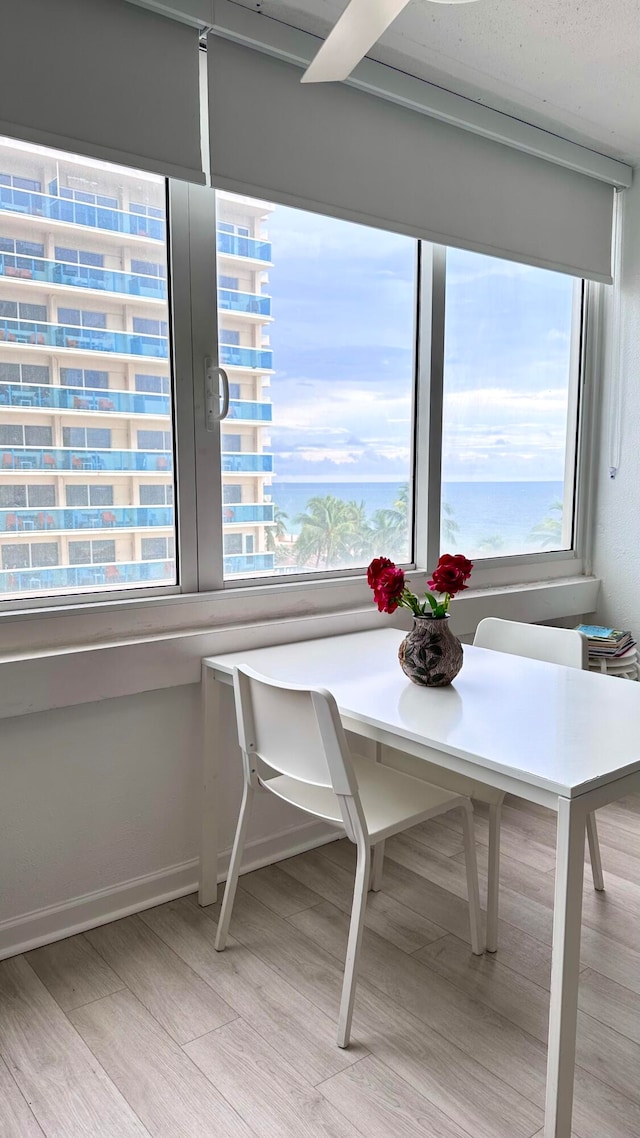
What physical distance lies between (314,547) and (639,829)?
146 cm

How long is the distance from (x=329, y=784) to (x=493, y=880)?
63 centimetres

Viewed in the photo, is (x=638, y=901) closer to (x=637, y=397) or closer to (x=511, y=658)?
(x=511, y=658)

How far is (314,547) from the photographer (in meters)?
2.54

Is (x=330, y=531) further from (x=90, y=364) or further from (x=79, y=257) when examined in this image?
(x=79, y=257)

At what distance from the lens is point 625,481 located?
10.8 ft

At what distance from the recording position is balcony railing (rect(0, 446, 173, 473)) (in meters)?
1.91

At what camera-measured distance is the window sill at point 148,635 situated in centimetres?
189

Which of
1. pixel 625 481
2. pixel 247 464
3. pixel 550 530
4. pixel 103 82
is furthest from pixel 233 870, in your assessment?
pixel 625 481

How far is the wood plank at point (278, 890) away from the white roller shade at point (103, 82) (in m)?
1.96

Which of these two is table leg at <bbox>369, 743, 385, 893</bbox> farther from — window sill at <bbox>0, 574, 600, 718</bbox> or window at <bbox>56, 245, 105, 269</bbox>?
window at <bbox>56, 245, 105, 269</bbox>

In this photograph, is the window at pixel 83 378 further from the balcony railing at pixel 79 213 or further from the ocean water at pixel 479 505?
the ocean water at pixel 479 505

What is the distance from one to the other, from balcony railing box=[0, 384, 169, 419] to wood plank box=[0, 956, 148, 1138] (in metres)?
1.39

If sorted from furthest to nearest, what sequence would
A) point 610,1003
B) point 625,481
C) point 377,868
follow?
point 625,481, point 377,868, point 610,1003

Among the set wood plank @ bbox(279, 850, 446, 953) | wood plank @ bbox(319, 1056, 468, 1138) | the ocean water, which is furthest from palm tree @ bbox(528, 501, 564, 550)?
wood plank @ bbox(319, 1056, 468, 1138)
